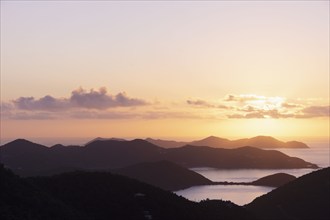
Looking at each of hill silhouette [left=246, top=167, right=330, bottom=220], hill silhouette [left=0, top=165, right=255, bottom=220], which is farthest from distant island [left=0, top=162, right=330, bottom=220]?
hill silhouette [left=246, top=167, right=330, bottom=220]

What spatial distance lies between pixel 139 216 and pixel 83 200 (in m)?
9.07

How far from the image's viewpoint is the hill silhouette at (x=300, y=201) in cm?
9788

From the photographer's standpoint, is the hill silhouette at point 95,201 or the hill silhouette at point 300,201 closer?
the hill silhouette at point 95,201

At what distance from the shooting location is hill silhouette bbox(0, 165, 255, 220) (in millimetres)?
54531

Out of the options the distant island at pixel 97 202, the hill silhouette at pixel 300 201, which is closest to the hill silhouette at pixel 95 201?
the distant island at pixel 97 202

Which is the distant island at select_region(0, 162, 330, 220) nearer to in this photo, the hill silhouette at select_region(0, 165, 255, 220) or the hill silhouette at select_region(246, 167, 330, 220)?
the hill silhouette at select_region(0, 165, 255, 220)

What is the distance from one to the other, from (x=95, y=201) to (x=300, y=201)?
5302 centimetres

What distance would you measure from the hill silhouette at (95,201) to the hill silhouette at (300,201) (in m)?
24.3

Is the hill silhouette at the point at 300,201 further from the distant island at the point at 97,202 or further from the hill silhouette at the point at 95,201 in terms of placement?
the hill silhouette at the point at 95,201

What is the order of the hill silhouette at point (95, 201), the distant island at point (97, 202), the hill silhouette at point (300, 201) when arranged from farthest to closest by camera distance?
the hill silhouette at point (300, 201), the hill silhouette at point (95, 201), the distant island at point (97, 202)

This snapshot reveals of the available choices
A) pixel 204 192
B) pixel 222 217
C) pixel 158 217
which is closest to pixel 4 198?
pixel 158 217

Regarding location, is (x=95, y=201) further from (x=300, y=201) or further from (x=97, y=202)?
(x=300, y=201)

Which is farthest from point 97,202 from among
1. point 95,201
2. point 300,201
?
point 300,201

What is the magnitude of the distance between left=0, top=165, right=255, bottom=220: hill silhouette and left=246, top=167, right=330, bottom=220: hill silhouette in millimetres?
24283
